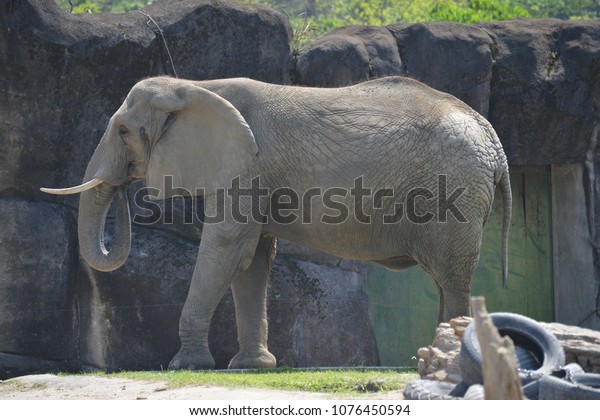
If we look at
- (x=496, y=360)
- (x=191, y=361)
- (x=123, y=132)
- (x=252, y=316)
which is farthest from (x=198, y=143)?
(x=496, y=360)

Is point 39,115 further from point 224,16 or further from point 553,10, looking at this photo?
point 553,10

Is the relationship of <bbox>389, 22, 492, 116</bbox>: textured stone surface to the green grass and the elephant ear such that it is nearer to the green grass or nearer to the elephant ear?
the elephant ear

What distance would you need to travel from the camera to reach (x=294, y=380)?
Answer: 324 inches

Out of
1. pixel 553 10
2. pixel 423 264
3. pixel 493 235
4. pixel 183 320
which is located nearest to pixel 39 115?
Answer: pixel 183 320

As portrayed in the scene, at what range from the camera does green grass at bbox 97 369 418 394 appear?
7.82 metres

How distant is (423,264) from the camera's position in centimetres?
983

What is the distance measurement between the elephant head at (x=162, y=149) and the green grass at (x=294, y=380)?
1571 millimetres

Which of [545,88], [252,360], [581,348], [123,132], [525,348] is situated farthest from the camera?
[545,88]

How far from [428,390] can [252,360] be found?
139 inches

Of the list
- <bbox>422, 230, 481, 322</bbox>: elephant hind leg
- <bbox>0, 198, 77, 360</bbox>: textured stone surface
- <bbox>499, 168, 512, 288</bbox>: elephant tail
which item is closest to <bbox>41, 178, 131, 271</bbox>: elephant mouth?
<bbox>0, 198, 77, 360</bbox>: textured stone surface

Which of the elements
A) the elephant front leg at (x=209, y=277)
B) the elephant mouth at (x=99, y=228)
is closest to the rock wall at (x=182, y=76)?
the elephant mouth at (x=99, y=228)

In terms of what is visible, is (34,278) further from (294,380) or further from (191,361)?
(294,380)

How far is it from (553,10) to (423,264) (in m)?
18.8

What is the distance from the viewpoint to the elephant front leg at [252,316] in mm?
10102
